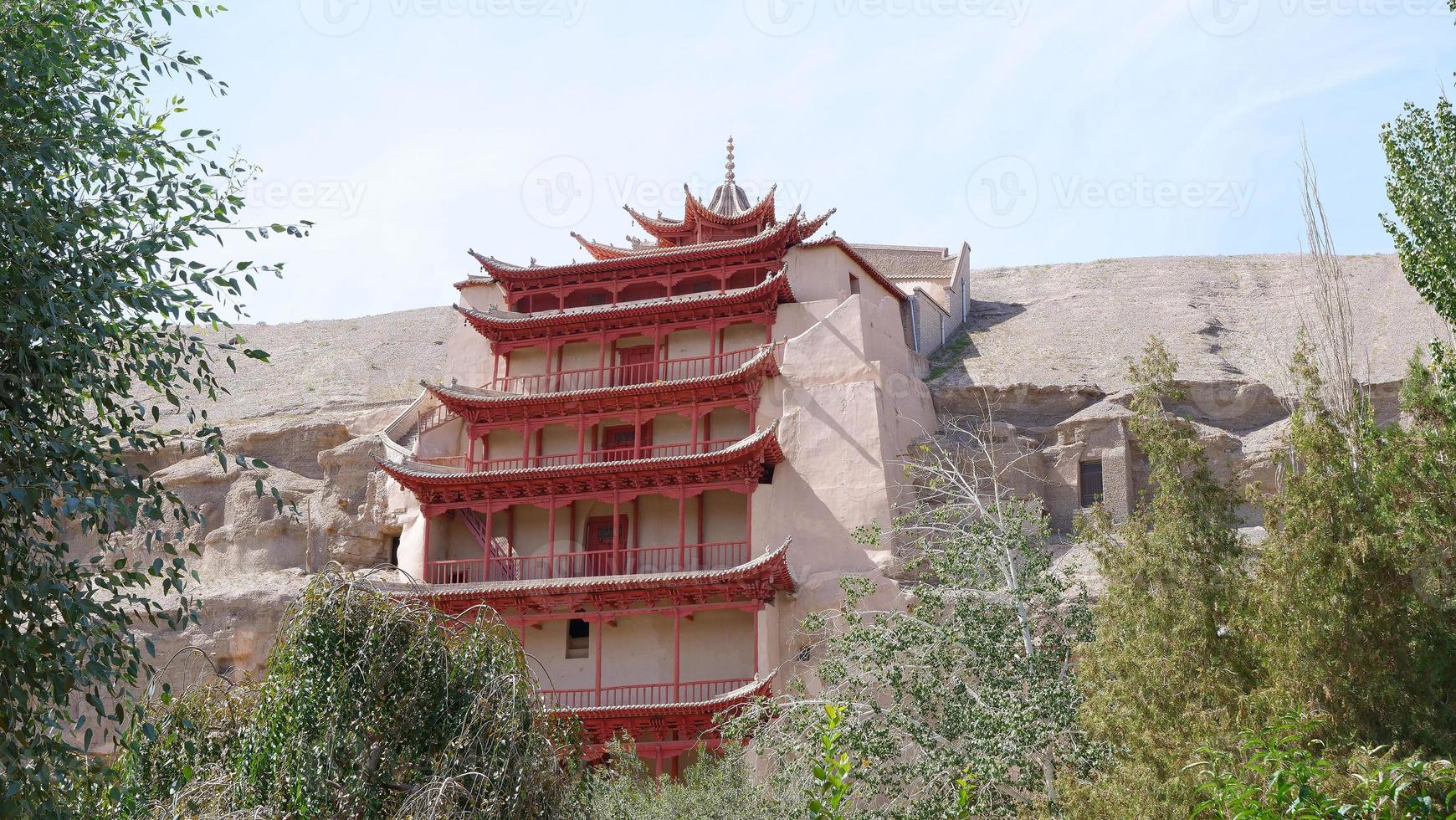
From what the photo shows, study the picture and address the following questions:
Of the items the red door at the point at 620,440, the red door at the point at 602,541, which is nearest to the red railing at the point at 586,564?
the red door at the point at 602,541

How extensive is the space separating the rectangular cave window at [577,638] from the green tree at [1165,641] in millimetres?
14268

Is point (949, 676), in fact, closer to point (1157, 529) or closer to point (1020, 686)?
point (1020, 686)

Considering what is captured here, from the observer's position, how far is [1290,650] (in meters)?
15.5

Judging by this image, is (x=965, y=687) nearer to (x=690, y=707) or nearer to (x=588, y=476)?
(x=690, y=707)

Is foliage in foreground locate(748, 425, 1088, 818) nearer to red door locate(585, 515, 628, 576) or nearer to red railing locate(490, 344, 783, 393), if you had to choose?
red door locate(585, 515, 628, 576)

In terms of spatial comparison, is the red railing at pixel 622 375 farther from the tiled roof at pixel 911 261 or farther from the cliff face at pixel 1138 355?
the tiled roof at pixel 911 261

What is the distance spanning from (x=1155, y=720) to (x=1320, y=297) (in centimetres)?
1664

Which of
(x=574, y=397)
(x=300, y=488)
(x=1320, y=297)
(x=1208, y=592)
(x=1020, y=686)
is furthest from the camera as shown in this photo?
(x=300, y=488)

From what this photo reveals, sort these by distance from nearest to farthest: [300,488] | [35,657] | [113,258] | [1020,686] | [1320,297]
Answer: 1. [35,657]
2. [113,258]
3. [1020,686]
4. [1320,297]
5. [300,488]

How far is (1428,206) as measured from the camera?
56.4 feet

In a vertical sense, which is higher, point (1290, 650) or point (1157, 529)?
point (1157, 529)

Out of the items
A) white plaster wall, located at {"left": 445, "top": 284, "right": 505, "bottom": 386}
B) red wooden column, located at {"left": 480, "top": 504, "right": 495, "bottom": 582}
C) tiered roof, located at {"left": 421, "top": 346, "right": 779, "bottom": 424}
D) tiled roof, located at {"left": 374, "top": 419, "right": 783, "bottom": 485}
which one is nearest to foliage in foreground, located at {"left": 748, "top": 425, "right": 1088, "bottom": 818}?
tiled roof, located at {"left": 374, "top": 419, "right": 783, "bottom": 485}

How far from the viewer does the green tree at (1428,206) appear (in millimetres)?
16875

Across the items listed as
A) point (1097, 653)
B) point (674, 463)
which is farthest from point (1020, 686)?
point (674, 463)
